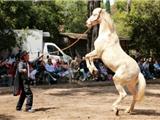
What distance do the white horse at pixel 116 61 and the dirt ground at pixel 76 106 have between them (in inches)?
20.1

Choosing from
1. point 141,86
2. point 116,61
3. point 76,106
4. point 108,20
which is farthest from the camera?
point 76,106

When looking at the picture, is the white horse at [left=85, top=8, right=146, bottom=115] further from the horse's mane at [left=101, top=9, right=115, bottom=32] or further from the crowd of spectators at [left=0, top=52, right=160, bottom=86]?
the crowd of spectators at [left=0, top=52, right=160, bottom=86]

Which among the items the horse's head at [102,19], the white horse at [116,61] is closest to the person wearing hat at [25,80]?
the white horse at [116,61]

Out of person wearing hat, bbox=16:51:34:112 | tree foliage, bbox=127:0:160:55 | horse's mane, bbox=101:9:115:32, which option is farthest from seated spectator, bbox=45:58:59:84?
tree foliage, bbox=127:0:160:55

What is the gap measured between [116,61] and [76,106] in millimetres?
2189

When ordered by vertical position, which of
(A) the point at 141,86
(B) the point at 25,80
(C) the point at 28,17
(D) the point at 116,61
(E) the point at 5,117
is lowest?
(E) the point at 5,117

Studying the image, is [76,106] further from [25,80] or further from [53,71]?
[53,71]

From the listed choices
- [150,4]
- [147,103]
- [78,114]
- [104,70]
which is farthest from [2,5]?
[78,114]

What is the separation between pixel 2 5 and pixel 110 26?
621 inches

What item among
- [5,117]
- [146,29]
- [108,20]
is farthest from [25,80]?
[146,29]

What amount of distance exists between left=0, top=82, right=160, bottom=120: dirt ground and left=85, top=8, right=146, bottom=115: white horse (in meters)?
0.51

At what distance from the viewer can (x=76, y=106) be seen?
41.0 ft

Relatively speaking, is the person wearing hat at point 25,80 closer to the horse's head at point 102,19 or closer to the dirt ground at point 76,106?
the dirt ground at point 76,106

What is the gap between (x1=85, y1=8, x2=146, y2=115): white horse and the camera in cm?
1084
